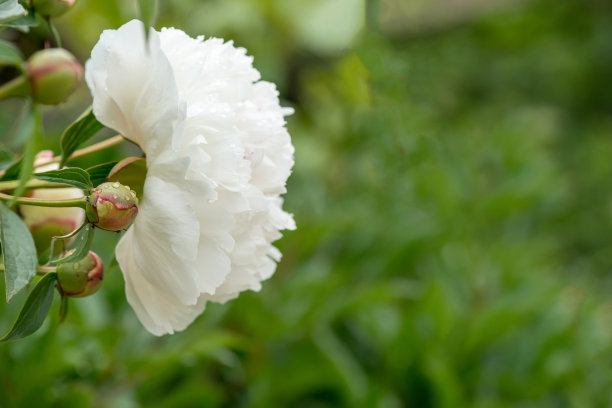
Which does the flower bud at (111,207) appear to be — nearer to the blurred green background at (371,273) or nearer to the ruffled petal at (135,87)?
the ruffled petal at (135,87)

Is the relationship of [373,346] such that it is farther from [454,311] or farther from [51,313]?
[51,313]

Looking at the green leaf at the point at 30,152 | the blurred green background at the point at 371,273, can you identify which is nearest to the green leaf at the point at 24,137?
the green leaf at the point at 30,152

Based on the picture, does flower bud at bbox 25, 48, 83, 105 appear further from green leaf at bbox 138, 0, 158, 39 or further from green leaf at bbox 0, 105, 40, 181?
green leaf at bbox 138, 0, 158, 39

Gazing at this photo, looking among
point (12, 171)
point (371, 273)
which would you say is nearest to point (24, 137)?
point (12, 171)

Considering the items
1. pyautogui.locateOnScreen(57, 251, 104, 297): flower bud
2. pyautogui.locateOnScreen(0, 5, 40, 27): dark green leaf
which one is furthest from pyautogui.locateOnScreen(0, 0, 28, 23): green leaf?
pyautogui.locateOnScreen(57, 251, 104, 297): flower bud

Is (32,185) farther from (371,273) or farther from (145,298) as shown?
(371,273)

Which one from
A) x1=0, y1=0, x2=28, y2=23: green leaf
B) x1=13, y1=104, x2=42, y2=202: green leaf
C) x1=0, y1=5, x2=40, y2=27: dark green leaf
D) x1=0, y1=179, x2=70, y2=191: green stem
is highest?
x1=0, y1=0, x2=28, y2=23: green leaf
